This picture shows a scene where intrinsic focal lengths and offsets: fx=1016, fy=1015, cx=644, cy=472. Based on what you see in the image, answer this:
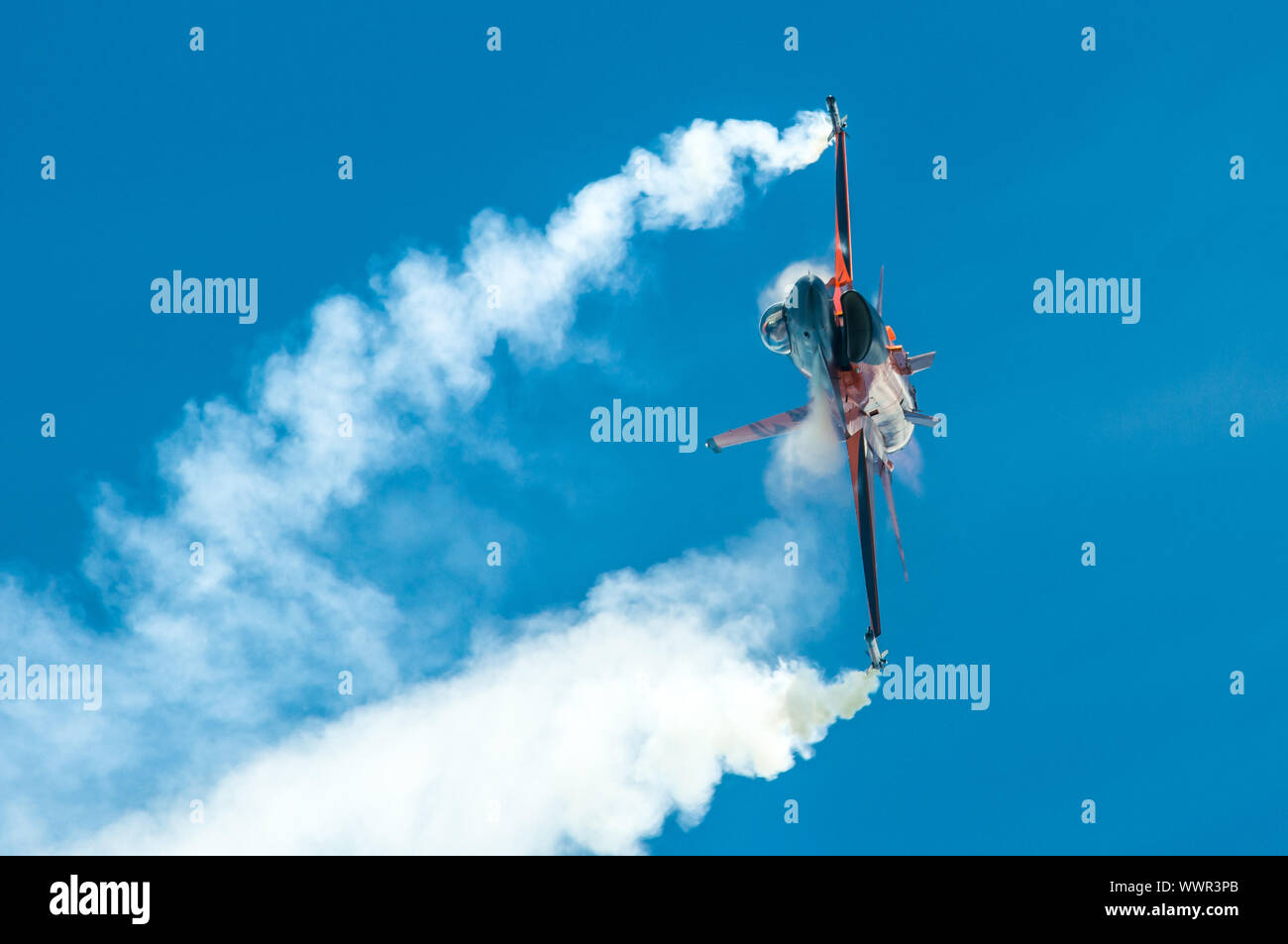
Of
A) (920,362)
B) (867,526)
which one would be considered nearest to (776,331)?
(920,362)

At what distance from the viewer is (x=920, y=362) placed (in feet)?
148

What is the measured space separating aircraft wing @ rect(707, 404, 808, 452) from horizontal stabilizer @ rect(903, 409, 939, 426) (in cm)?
442

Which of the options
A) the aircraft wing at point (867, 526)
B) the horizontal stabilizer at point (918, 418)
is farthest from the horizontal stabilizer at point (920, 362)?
the aircraft wing at point (867, 526)

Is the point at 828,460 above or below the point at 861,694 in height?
above

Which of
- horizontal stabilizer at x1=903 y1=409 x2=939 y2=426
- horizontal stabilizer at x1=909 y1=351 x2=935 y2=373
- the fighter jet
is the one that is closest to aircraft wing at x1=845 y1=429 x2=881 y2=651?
the fighter jet

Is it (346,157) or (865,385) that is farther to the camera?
(346,157)

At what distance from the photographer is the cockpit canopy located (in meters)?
43.2

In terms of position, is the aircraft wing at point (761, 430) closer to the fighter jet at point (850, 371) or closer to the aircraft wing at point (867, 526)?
the fighter jet at point (850, 371)

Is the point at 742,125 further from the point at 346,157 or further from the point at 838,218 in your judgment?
the point at 346,157

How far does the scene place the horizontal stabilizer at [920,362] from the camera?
147 feet

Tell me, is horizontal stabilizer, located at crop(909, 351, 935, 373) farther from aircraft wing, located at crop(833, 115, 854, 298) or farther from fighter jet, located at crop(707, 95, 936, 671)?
aircraft wing, located at crop(833, 115, 854, 298)
